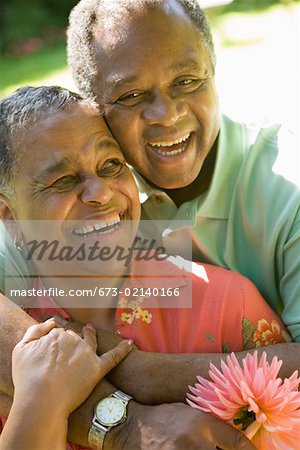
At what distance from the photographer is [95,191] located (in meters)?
2.54

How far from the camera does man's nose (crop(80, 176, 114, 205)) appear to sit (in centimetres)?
254

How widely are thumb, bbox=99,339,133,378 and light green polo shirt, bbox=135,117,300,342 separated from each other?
0.62 m

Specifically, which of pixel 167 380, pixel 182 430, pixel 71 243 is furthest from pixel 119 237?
pixel 182 430

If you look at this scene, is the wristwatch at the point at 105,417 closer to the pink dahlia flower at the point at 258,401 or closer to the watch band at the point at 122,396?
the watch band at the point at 122,396

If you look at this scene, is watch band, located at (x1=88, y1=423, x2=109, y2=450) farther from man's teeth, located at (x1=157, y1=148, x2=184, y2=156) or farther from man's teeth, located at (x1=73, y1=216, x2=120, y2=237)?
man's teeth, located at (x1=157, y1=148, x2=184, y2=156)

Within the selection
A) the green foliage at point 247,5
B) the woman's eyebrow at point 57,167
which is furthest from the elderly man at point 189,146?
the green foliage at point 247,5

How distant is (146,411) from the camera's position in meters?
2.38

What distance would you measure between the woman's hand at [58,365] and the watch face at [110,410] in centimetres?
6

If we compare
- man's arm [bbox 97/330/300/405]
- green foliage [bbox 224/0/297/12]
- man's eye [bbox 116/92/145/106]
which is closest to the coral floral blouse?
man's arm [bbox 97/330/300/405]

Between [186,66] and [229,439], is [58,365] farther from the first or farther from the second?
[186,66]

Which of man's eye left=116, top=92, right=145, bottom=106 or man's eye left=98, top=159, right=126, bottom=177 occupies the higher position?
man's eye left=116, top=92, right=145, bottom=106

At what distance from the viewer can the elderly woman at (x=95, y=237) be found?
8.41 feet

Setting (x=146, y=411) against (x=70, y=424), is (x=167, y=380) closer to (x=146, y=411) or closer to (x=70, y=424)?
(x=146, y=411)

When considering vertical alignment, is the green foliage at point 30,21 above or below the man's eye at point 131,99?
below
